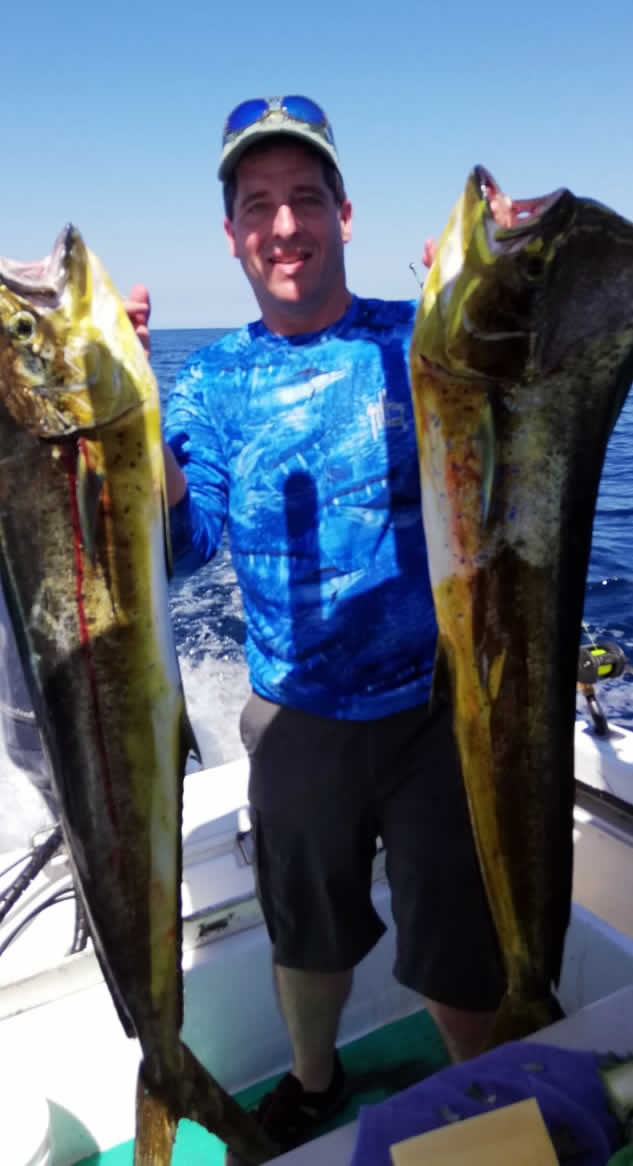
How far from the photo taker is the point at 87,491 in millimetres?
1524

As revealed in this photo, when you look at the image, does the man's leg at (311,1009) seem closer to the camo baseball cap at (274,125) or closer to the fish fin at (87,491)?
the fish fin at (87,491)

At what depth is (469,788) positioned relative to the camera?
1757 millimetres

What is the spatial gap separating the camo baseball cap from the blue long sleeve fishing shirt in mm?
470

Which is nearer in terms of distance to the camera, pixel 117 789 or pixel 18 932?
pixel 117 789

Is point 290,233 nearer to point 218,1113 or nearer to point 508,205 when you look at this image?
→ point 508,205

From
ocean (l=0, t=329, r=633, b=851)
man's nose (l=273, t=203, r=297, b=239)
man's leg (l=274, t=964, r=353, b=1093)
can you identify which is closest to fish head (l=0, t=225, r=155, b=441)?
man's nose (l=273, t=203, r=297, b=239)

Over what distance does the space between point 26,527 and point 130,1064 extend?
7.38ft

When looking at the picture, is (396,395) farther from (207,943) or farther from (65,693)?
(207,943)

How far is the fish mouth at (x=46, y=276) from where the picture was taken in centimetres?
149

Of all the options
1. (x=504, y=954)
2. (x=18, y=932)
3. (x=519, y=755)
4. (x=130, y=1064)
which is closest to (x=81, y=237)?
(x=519, y=755)

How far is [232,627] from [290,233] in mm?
5520

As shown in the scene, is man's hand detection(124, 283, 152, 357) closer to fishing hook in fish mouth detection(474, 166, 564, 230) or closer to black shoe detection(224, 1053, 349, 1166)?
fishing hook in fish mouth detection(474, 166, 564, 230)

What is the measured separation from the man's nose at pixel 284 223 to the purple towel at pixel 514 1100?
6.44ft

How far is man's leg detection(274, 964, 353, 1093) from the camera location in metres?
2.54
